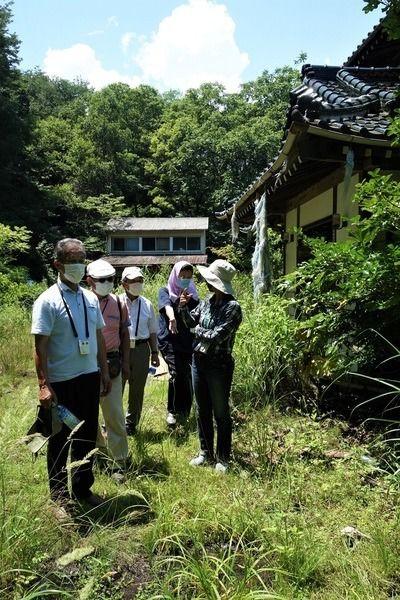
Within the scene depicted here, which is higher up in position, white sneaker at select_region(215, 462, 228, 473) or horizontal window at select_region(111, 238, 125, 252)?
horizontal window at select_region(111, 238, 125, 252)

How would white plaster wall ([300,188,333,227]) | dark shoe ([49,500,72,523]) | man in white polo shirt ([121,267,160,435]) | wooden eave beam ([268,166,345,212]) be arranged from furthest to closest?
white plaster wall ([300,188,333,227]) < wooden eave beam ([268,166,345,212]) < man in white polo shirt ([121,267,160,435]) < dark shoe ([49,500,72,523])

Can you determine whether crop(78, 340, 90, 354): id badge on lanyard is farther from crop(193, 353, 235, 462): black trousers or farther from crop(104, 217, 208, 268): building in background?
crop(104, 217, 208, 268): building in background

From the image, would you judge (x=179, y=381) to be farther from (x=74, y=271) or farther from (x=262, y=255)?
(x=262, y=255)

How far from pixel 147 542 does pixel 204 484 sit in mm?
889

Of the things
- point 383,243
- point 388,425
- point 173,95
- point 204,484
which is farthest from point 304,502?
point 173,95

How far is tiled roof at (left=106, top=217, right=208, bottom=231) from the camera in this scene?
1110 inches

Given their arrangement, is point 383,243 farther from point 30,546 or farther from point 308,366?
point 30,546

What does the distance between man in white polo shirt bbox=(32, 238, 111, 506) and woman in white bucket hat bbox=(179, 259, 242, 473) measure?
0.91m

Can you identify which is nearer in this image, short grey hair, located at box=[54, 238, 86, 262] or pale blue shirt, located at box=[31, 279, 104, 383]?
pale blue shirt, located at box=[31, 279, 104, 383]

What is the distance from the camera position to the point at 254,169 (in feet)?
99.7

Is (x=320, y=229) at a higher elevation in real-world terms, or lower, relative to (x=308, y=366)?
higher

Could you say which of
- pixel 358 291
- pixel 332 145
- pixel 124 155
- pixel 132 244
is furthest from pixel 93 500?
pixel 124 155

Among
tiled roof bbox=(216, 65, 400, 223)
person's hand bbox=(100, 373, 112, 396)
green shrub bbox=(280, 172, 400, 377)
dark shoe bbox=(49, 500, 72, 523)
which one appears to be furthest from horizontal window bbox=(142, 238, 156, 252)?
dark shoe bbox=(49, 500, 72, 523)

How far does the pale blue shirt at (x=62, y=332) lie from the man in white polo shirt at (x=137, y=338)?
4.69 feet
